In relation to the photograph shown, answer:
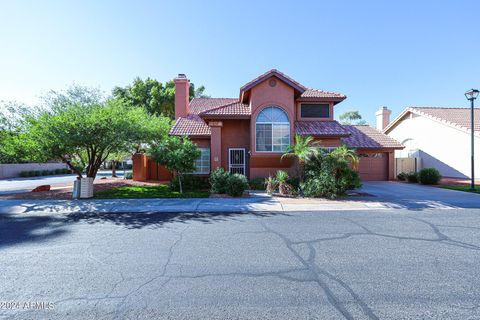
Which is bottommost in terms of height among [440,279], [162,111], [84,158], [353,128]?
[440,279]

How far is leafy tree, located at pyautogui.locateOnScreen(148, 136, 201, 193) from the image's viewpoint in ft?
37.0

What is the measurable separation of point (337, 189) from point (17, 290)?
439 inches

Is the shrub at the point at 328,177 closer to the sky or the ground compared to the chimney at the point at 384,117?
closer to the ground

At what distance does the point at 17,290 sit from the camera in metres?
3.32

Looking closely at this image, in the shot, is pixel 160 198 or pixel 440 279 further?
pixel 160 198

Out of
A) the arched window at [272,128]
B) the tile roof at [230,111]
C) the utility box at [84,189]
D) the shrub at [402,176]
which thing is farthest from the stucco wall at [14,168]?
Answer: the shrub at [402,176]

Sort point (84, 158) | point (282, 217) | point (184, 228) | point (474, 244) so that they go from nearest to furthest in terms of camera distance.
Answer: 1. point (474, 244)
2. point (184, 228)
3. point (282, 217)
4. point (84, 158)

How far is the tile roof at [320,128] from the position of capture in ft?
47.0

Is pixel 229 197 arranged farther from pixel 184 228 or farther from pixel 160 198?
pixel 184 228

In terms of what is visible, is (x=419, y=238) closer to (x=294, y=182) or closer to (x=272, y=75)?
(x=294, y=182)

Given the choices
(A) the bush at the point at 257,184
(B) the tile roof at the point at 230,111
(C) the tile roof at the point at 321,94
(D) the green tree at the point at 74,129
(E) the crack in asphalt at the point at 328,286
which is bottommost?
(E) the crack in asphalt at the point at 328,286

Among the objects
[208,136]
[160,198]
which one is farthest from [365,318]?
[208,136]

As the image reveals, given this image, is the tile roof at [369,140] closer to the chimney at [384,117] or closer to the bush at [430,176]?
the bush at [430,176]

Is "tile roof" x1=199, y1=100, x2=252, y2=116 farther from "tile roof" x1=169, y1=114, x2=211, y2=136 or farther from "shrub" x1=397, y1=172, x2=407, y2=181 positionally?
"shrub" x1=397, y1=172, x2=407, y2=181
